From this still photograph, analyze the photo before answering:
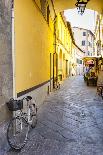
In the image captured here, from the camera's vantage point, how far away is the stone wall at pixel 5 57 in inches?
292

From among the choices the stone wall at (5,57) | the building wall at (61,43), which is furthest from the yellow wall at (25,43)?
the building wall at (61,43)

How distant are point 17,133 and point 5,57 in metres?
1.65

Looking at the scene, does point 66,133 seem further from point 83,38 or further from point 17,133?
point 83,38

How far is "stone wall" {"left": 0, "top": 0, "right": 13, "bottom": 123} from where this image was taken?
24.3 ft

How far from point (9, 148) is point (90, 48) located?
271 ft

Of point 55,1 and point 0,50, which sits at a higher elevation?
point 55,1

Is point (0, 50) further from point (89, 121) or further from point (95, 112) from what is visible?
point (95, 112)

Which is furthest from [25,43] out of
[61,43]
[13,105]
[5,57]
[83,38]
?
[83,38]

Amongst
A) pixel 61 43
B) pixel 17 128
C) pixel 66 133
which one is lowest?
pixel 66 133

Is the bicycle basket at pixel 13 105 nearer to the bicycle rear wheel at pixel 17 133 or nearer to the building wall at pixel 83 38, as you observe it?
the bicycle rear wheel at pixel 17 133

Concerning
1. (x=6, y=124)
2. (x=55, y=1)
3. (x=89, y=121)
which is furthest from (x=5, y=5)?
(x=55, y=1)

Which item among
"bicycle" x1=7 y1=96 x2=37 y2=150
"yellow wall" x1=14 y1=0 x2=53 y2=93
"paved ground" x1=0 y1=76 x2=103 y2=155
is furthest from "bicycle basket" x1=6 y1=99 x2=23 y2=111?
"yellow wall" x1=14 y1=0 x2=53 y2=93

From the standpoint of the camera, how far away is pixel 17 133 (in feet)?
26.3

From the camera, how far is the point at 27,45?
11383 millimetres
